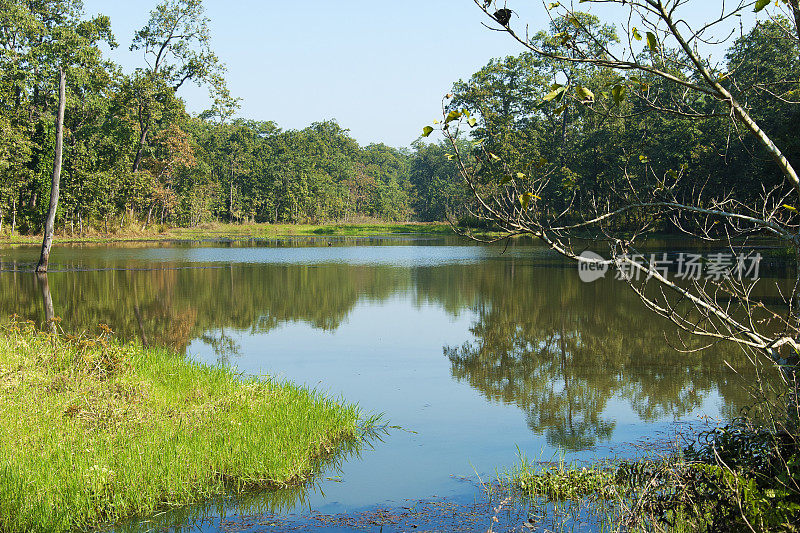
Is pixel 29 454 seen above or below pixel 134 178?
below

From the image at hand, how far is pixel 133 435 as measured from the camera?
252 inches

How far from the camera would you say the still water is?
6703 mm

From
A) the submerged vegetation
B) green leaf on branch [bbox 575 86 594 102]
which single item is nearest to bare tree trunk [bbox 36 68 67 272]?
the submerged vegetation

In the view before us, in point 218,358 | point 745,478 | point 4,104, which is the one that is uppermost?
point 4,104

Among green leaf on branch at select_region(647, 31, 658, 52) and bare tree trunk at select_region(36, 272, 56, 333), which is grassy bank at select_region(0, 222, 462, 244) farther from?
green leaf on branch at select_region(647, 31, 658, 52)

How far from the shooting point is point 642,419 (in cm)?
787

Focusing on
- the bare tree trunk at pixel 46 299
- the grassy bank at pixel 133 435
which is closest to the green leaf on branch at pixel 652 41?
the grassy bank at pixel 133 435

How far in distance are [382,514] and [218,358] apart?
21.8 feet

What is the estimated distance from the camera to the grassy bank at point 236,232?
45.8m

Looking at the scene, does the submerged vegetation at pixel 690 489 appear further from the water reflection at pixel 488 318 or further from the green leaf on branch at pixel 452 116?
the green leaf on branch at pixel 452 116

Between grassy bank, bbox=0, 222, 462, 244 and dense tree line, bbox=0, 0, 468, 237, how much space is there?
3.54ft

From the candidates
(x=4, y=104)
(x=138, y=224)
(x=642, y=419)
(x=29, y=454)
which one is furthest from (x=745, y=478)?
(x=138, y=224)

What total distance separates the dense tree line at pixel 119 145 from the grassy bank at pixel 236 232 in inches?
42.5

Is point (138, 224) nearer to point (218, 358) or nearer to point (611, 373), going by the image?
point (218, 358)
